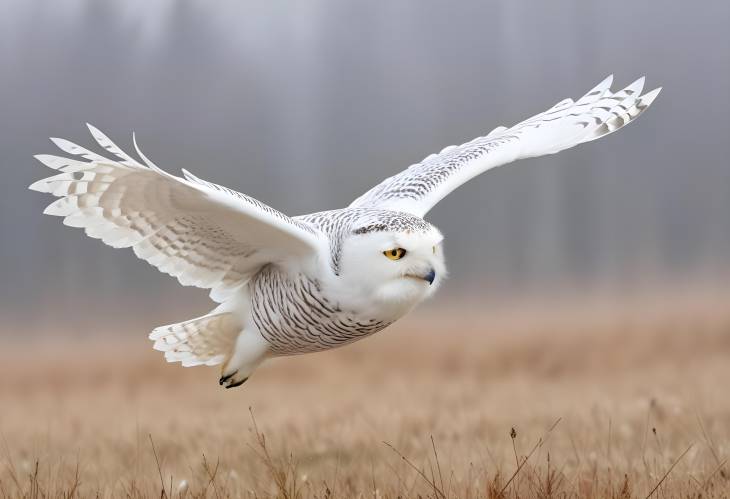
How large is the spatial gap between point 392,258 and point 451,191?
131 cm

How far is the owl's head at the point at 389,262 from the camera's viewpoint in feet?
10.1

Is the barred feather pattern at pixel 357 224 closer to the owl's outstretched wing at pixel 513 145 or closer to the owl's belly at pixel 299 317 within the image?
the owl's belly at pixel 299 317

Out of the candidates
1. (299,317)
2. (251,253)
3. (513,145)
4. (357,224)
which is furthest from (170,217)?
(513,145)

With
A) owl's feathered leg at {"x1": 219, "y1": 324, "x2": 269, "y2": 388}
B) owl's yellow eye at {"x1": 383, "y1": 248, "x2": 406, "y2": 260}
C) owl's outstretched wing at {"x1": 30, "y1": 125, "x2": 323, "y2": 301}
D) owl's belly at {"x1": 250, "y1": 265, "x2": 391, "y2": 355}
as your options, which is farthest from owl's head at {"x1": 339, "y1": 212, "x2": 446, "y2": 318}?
owl's feathered leg at {"x1": 219, "y1": 324, "x2": 269, "y2": 388}

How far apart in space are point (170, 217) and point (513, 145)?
2.06 metres

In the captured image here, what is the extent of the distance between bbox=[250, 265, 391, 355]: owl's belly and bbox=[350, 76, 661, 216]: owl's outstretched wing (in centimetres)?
71

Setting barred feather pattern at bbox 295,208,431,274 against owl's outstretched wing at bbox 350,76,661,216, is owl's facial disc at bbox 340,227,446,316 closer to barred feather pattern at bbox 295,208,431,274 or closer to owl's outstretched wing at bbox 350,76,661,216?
barred feather pattern at bbox 295,208,431,274

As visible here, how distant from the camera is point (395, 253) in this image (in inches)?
122

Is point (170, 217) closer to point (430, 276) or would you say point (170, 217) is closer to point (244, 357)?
point (244, 357)

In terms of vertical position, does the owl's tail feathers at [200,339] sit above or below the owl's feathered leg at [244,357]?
above

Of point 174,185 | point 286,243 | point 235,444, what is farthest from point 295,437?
point 174,185

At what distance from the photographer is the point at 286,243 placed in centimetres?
338

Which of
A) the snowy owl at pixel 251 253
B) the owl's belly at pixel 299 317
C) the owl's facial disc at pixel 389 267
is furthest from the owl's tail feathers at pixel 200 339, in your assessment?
the owl's facial disc at pixel 389 267

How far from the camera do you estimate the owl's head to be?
308cm
